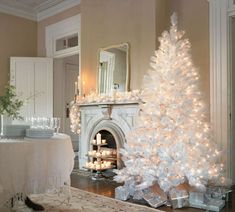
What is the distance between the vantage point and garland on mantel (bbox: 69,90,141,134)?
4.69 meters

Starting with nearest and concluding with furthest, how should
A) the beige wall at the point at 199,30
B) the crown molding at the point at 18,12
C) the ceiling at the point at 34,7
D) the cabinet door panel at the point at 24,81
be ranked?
1. the beige wall at the point at 199,30
2. the ceiling at the point at 34,7
3. the crown molding at the point at 18,12
4. the cabinet door panel at the point at 24,81

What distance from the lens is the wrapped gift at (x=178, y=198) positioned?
328 centimetres

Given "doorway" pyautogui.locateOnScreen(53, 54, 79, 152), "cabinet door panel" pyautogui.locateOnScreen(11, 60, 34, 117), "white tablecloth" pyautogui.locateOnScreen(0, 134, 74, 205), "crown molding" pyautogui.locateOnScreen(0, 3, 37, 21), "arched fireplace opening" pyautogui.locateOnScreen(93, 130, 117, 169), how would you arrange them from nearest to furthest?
"white tablecloth" pyautogui.locateOnScreen(0, 134, 74, 205) → "arched fireplace opening" pyautogui.locateOnScreen(93, 130, 117, 169) → "crown molding" pyautogui.locateOnScreen(0, 3, 37, 21) → "cabinet door panel" pyautogui.locateOnScreen(11, 60, 34, 117) → "doorway" pyautogui.locateOnScreen(53, 54, 79, 152)

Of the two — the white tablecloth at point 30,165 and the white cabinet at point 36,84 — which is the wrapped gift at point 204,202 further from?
the white cabinet at point 36,84

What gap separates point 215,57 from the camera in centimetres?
421

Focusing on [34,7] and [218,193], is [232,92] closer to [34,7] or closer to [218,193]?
[218,193]

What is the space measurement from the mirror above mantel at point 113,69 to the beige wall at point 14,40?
248cm

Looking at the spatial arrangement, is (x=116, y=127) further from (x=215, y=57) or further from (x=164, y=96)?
(x=215, y=57)

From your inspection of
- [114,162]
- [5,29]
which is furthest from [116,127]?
[5,29]

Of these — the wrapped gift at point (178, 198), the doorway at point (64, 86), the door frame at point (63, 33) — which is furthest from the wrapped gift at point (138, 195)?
the doorway at point (64, 86)

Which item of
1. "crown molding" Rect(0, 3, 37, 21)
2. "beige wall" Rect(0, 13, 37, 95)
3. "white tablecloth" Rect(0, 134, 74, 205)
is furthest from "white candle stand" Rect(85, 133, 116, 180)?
"crown molding" Rect(0, 3, 37, 21)

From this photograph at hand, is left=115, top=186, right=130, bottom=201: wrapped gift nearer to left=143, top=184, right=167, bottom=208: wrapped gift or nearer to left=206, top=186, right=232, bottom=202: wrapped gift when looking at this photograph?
left=143, top=184, right=167, bottom=208: wrapped gift

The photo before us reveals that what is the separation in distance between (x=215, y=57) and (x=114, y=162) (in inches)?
90.6

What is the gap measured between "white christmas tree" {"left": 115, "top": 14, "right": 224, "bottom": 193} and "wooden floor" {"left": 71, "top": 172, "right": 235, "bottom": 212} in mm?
283
